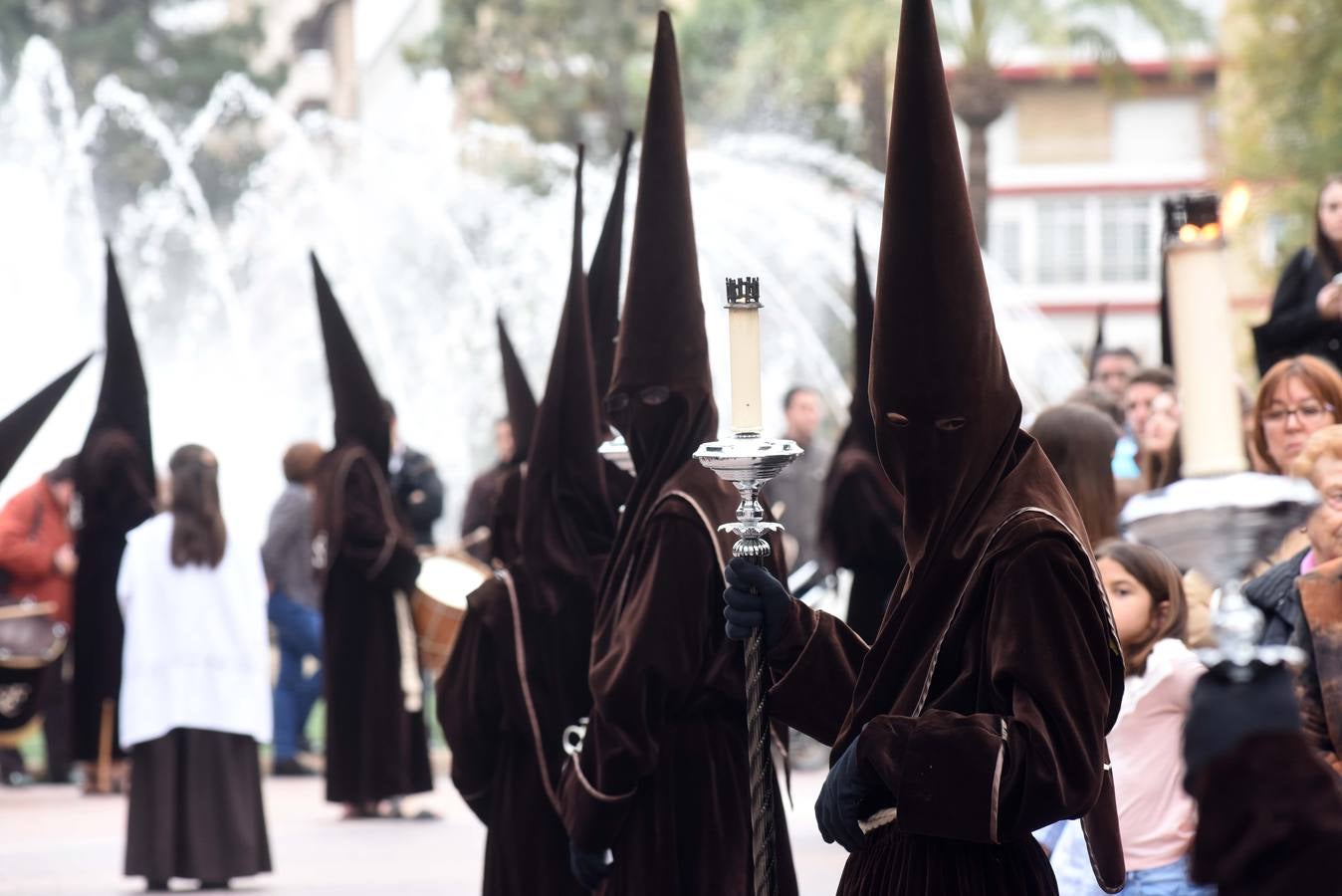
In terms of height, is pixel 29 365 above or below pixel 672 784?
above

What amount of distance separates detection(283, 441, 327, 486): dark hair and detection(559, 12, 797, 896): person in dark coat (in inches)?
321

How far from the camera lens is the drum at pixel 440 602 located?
1020cm

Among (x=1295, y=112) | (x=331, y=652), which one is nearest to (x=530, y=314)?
(x=1295, y=112)

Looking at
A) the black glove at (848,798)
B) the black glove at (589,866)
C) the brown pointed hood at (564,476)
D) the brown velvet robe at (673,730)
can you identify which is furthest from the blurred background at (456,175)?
the black glove at (848,798)

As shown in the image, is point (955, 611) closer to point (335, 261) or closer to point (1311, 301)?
point (1311, 301)

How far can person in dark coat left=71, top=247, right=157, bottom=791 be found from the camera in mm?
11922

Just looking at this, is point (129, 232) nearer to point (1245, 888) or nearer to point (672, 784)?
point (672, 784)

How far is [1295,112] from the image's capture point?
87.0 feet

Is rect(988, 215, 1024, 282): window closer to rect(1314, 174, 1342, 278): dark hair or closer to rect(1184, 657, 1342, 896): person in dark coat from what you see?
rect(1314, 174, 1342, 278): dark hair

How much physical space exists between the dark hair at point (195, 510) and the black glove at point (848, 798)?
6094 millimetres

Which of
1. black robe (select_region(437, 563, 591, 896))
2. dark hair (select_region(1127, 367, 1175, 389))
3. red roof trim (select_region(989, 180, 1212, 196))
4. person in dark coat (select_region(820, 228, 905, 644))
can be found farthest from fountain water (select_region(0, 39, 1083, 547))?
red roof trim (select_region(989, 180, 1212, 196))

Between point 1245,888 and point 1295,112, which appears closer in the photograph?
point 1245,888

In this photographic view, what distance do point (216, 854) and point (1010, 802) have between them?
21.9 ft

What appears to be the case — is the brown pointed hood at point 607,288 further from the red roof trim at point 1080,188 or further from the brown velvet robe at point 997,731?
the red roof trim at point 1080,188
